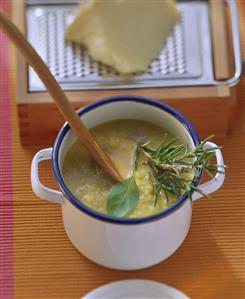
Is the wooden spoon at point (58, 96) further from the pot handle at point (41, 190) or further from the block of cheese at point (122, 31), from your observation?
the block of cheese at point (122, 31)

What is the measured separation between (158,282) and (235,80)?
26 centimetres

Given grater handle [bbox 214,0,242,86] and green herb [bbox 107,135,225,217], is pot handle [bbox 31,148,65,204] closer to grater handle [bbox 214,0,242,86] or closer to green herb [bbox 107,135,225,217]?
green herb [bbox 107,135,225,217]

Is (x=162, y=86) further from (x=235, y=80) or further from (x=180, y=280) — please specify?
(x=180, y=280)

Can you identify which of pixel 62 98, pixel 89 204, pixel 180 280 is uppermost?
pixel 62 98

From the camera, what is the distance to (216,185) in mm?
727

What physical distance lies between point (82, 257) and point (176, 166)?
166mm

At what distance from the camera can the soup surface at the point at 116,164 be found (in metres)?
0.72

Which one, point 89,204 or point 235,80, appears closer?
point 89,204

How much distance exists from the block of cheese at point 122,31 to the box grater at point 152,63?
12 millimetres

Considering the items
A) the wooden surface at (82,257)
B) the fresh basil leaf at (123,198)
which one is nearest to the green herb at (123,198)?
the fresh basil leaf at (123,198)

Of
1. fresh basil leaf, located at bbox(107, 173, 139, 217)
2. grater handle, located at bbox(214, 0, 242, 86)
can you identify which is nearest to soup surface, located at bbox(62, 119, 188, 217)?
fresh basil leaf, located at bbox(107, 173, 139, 217)

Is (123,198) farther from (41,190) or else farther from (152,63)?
(152,63)

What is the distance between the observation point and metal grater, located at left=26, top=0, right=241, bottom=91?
847 mm

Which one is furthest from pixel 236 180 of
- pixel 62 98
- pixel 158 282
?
pixel 62 98
